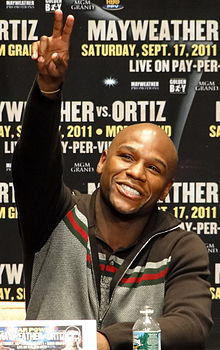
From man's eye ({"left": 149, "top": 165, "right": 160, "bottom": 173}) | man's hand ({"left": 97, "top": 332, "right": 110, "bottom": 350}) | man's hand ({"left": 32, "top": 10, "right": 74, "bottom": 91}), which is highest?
man's hand ({"left": 32, "top": 10, "right": 74, "bottom": 91})

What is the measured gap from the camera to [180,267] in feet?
7.82

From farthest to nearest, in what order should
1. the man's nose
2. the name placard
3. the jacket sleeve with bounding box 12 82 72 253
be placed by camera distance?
the man's nose, the jacket sleeve with bounding box 12 82 72 253, the name placard

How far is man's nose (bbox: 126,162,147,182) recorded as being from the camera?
2.39 m

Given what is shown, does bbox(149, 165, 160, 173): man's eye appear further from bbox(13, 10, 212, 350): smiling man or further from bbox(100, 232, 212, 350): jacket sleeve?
bbox(100, 232, 212, 350): jacket sleeve

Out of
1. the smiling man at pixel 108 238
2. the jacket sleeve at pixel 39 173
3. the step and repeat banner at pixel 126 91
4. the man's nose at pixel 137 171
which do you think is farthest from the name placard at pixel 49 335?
the step and repeat banner at pixel 126 91

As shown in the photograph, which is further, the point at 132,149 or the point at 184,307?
the point at 132,149

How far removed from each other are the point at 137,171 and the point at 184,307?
0.43 m

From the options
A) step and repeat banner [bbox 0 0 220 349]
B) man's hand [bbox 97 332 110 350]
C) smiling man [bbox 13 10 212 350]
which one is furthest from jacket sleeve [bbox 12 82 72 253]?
step and repeat banner [bbox 0 0 220 349]

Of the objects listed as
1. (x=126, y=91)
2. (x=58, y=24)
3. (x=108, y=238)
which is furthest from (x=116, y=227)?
(x=126, y=91)

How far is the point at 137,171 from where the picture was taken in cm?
240

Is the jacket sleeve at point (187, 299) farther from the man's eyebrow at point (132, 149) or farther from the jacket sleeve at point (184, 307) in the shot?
the man's eyebrow at point (132, 149)

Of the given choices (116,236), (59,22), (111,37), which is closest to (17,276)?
(111,37)

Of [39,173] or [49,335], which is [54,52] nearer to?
[39,173]

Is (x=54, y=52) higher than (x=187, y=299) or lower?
higher
